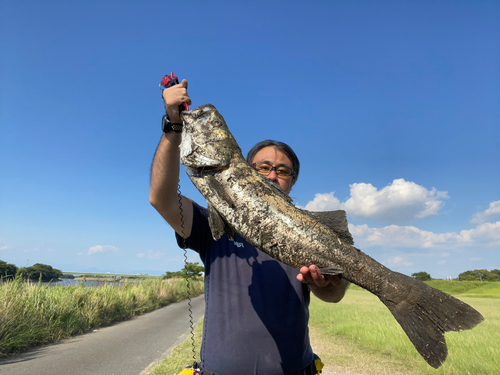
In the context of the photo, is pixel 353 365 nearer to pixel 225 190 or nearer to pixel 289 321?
pixel 289 321

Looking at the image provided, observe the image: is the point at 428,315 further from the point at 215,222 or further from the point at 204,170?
the point at 204,170

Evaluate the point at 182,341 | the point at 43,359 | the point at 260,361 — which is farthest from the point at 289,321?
the point at 182,341

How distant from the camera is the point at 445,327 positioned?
8.55 feet

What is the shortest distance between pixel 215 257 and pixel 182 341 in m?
10.2

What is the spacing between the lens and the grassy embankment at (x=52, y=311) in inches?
363

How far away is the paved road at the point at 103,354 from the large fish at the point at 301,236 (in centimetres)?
767

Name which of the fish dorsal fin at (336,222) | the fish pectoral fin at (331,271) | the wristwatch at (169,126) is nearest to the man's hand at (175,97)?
the wristwatch at (169,126)

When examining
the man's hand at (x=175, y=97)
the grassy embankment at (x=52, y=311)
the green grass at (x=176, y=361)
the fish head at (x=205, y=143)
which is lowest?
the green grass at (x=176, y=361)

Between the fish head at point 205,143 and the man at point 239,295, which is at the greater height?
the fish head at point 205,143

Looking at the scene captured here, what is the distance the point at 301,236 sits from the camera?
2.82m

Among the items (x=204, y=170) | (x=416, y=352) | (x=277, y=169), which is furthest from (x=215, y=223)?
(x=416, y=352)

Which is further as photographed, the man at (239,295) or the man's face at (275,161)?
the man's face at (275,161)

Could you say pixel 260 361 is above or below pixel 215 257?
below

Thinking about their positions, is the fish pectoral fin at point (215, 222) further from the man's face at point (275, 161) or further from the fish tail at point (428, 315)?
the fish tail at point (428, 315)
